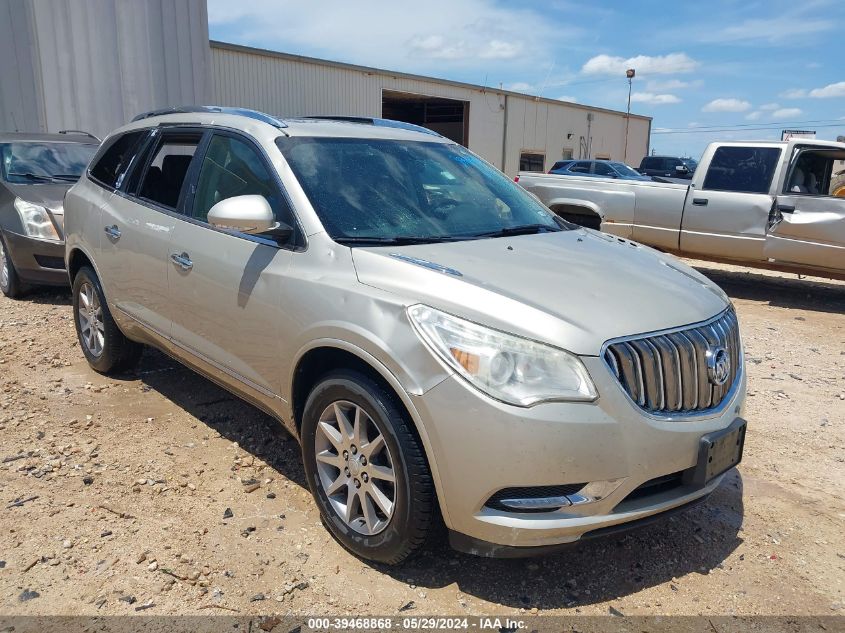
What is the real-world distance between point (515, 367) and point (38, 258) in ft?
20.4

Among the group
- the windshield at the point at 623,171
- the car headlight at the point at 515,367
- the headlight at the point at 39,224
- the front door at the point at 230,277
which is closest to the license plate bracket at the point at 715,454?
the car headlight at the point at 515,367

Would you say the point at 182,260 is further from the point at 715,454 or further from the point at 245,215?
the point at 715,454

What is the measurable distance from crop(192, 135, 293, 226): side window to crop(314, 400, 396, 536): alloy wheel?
1002 millimetres

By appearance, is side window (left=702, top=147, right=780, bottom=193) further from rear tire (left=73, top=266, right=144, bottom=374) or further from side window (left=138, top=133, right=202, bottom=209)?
rear tire (left=73, top=266, right=144, bottom=374)

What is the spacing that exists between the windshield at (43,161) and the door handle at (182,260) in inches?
196

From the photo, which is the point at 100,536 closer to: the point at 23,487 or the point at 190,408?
the point at 23,487

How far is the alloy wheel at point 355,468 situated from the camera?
274 centimetres

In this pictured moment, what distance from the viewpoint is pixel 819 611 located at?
268cm

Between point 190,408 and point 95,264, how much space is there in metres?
1.19

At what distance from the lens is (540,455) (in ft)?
7.70

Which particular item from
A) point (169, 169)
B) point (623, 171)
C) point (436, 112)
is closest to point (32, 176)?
point (169, 169)

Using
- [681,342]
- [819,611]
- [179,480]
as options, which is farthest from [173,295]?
[819,611]

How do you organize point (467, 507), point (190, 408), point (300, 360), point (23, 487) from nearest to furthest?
1. point (467, 507)
2. point (300, 360)
3. point (23, 487)
4. point (190, 408)

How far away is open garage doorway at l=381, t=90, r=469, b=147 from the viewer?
28.5m
